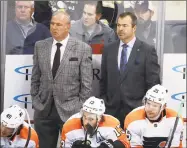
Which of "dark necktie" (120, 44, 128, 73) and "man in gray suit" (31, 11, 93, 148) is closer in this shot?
"man in gray suit" (31, 11, 93, 148)

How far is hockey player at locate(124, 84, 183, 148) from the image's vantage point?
4309mm

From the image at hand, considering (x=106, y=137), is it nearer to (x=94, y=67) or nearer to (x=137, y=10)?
(x=94, y=67)

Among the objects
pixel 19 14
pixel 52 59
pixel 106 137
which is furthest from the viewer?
pixel 19 14

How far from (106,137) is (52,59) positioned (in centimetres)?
92

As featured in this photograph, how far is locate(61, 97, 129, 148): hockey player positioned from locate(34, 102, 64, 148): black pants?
429 mm

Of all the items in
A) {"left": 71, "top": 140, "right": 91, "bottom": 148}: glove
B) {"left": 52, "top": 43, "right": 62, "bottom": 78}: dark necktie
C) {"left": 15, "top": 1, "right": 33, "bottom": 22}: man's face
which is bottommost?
{"left": 71, "top": 140, "right": 91, "bottom": 148}: glove

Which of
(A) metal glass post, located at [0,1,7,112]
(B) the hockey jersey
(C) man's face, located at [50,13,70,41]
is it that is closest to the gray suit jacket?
(C) man's face, located at [50,13,70,41]

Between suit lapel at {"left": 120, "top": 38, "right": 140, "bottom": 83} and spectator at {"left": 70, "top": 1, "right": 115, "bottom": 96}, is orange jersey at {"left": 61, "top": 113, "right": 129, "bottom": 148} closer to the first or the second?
suit lapel at {"left": 120, "top": 38, "right": 140, "bottom": 83}

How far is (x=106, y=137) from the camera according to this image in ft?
13.8

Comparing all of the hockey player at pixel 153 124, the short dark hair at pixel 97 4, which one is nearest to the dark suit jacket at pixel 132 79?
the hockey player at pixel 153 124

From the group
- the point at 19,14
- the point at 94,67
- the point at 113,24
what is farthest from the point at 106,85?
the point at 19,14

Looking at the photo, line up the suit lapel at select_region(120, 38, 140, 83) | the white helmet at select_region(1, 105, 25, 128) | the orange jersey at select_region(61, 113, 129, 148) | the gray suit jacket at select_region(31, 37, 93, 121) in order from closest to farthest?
the white helmet at select_region(1, 105, 25, 128), the orange jersey at select_region(61, 113, 129, 148), the gray suit jacket at select_region(31, 37, 93, 121), the suit lapel at select_region(120, 38, 140, 83)

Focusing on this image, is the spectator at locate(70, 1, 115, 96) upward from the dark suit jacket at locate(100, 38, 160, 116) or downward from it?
upward

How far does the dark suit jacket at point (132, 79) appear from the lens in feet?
15.5
